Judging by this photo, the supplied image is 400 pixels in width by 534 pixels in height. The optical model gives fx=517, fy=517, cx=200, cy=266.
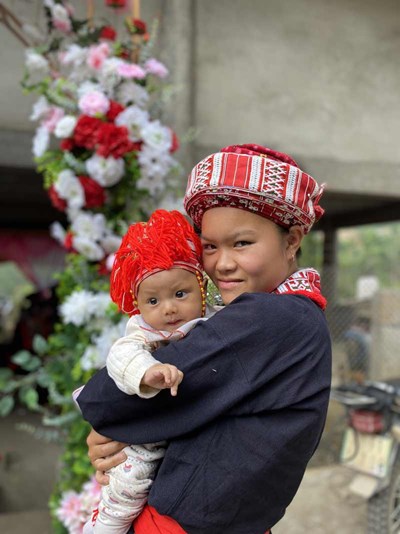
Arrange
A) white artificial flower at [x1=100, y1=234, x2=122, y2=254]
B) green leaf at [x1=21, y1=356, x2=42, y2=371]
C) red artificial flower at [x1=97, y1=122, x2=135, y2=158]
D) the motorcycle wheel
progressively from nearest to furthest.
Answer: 1. red artificial flower at [x1=97, y1=122, x2=135, y2=158]
2. white artificial flower at [x1=100, y1=234, x2=122, y2=254]
3. green leaf at [x1=21, y1=356, x2=42, y2=371]
4. the motorcycle wheel

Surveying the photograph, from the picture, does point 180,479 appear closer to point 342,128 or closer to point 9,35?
point 9,35

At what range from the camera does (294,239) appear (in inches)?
50.3

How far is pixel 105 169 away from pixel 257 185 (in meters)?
1.74

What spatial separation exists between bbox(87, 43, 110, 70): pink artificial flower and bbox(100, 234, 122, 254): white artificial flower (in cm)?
93

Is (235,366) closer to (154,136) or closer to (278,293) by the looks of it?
(278,293)

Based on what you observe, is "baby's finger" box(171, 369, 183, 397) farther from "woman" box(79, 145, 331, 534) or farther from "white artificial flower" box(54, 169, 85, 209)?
"white artificial flower" box(54, 169, 85, 209)

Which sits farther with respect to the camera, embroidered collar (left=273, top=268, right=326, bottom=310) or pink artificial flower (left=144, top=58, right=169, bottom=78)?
pink artificial flower (left=144, top=58, right=169, bottom=78)

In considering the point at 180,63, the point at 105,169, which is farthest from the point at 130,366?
the point at 180,63

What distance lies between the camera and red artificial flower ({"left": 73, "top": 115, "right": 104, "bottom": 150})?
108 inches

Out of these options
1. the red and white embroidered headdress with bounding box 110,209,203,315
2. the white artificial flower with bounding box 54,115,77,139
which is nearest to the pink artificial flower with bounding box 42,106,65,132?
the white artificial flower with bounding box 54,115,77,139

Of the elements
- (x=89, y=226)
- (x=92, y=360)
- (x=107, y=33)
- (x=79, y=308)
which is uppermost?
(x=107, y=33)

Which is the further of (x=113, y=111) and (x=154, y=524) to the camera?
(x=113, y=111)

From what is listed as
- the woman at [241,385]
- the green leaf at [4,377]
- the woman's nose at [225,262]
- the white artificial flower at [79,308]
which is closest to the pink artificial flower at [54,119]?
the white artificial flower at [79,308]

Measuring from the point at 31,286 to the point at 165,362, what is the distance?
9759 mm
